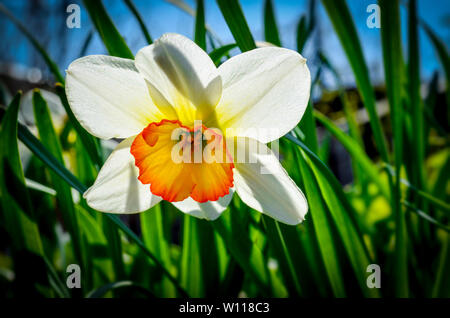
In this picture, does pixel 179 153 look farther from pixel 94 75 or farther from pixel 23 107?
pixel 23 107

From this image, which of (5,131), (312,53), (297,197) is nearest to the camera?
(297,197)

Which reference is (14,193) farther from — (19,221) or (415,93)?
(415,93)

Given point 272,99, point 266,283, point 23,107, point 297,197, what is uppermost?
point 23,107

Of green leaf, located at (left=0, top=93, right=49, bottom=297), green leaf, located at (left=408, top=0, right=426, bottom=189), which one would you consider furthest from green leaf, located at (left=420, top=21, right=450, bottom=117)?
green leaf, located at (left=0, top=93, right=49, bottom=297)

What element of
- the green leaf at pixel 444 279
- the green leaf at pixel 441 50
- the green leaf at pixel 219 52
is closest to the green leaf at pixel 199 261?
the green leaf at pixel 219 52

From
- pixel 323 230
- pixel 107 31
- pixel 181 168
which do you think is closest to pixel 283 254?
pixel 323 230

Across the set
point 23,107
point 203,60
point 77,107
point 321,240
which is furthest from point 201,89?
point 23,107
